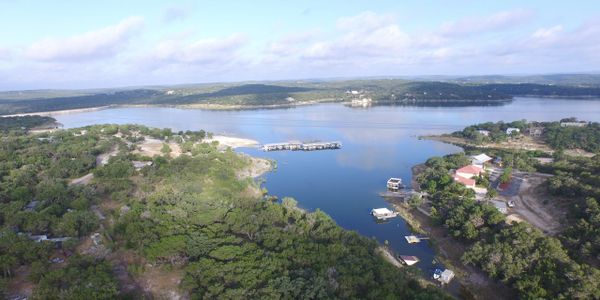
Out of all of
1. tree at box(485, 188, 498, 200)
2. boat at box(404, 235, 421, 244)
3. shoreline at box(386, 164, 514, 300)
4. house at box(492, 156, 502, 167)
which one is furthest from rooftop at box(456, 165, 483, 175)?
boat at box(404, 235, 421, 244)

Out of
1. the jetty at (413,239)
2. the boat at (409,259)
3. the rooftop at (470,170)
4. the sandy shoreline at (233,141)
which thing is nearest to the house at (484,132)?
the rooftop at (470,170)

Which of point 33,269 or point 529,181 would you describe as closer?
point 33,269

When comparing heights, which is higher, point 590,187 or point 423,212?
point 590,187

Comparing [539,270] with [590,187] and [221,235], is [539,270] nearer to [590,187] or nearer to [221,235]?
[590,187]

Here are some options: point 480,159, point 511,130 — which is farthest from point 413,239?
point 511,130

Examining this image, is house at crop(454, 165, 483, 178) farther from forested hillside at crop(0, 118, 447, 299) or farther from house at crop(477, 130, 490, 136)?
house at crop(477, 130, 490, 136)

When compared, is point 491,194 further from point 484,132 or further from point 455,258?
point 484,132

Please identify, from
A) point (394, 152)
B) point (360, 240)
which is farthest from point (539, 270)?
point (394, 152)
